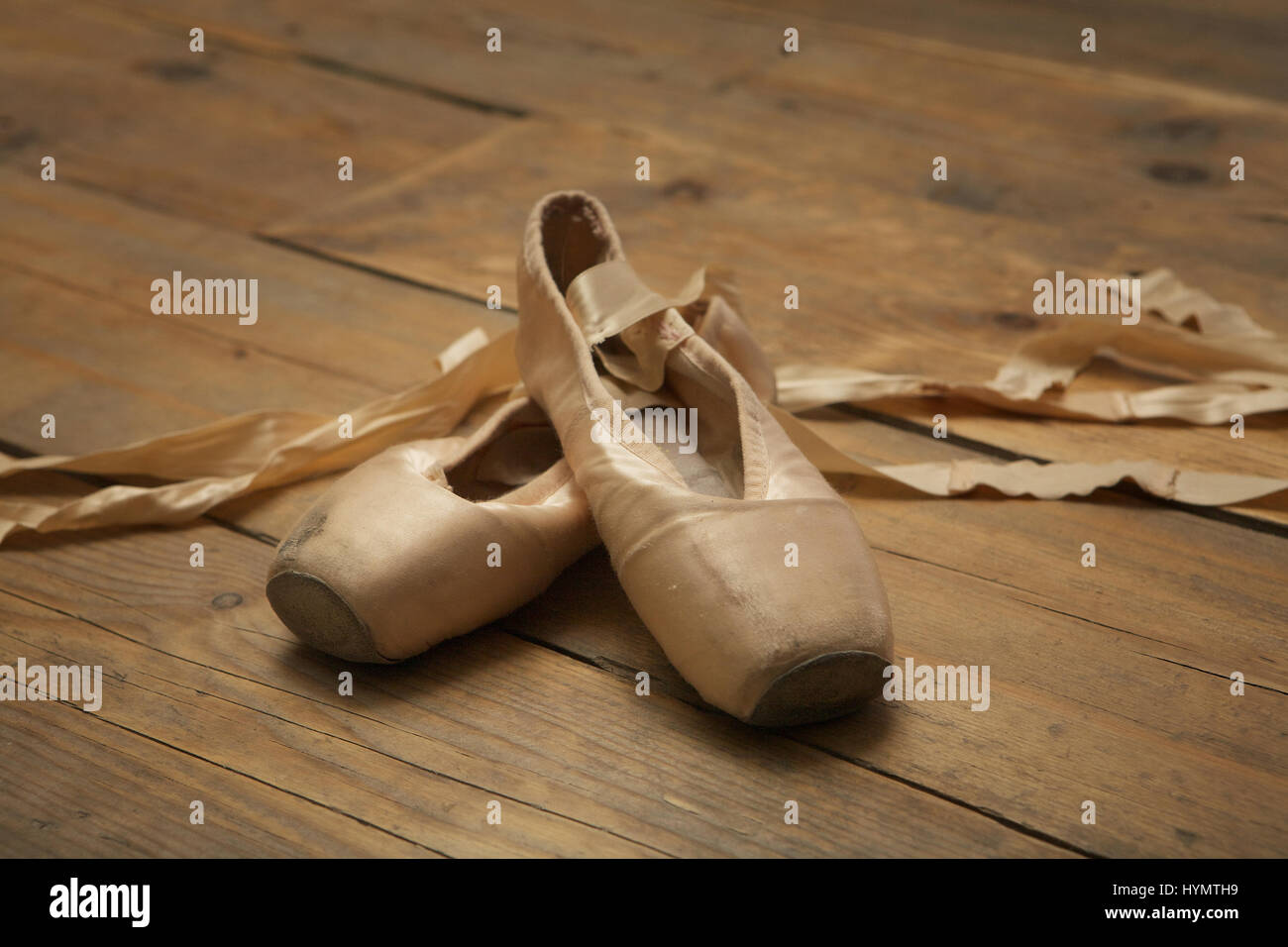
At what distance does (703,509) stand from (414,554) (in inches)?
7.6

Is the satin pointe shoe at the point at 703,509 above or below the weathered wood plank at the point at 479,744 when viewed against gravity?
above

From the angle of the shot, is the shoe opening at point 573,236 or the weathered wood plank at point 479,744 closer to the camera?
the weathered wood plank at point 479,744

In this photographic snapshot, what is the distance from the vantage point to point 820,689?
767mm

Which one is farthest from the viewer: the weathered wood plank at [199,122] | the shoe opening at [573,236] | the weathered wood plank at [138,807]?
the weathered wood plank at [199,122]

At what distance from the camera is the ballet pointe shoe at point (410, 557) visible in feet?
2.65

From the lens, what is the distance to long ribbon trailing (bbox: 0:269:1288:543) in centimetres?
104

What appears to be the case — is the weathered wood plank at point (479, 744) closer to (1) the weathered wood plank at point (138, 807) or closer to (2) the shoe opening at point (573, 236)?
(1) the weathered wood plank at point (138, 807)

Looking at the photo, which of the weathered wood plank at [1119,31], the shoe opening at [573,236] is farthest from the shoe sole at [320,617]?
the weathered wood plank at [1119,31]

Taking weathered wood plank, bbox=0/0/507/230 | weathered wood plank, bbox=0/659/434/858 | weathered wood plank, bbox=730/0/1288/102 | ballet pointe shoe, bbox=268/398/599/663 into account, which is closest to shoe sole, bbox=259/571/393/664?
ballet pointe shoe, bbox=268/398/599/663

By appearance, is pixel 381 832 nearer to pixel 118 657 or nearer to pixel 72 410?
pixel 118 657

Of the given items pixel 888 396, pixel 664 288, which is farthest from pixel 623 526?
pixel 664 288

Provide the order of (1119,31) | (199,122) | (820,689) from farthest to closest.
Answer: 1. (1119,31)
2. (199,122)
3. (820,689)

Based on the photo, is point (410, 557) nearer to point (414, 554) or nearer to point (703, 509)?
point (414, 554)

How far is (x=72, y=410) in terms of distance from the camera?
1.19m
